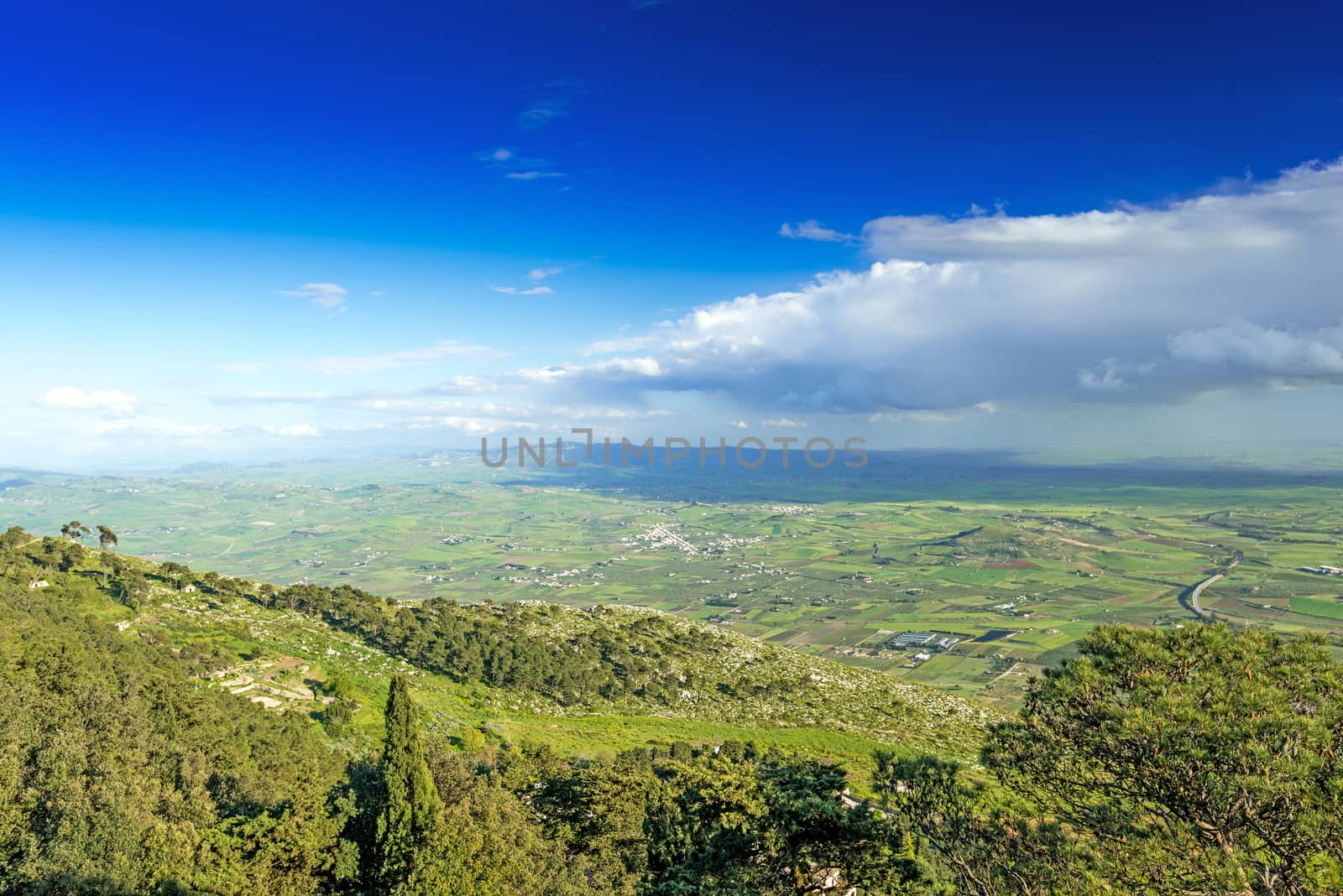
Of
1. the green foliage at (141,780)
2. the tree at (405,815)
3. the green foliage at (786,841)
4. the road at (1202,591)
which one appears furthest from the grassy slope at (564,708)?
the road at (1202,591)

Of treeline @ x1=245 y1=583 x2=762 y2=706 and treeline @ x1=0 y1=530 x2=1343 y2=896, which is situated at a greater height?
treeline @ x1=0 y1=530 x2=1343 y2=896

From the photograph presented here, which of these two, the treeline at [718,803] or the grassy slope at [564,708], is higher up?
the treeline at [718,803]

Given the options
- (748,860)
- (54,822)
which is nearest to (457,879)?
(748,860)

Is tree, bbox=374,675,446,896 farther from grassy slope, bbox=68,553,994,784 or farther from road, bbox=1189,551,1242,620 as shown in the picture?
road, bbox=1189,551,1242,620

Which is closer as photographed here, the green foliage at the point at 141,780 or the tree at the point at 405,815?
the green foliage at the point at 141,780

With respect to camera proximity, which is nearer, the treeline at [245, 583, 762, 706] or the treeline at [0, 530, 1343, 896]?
the treeline at [0, 530, 1343, 896]

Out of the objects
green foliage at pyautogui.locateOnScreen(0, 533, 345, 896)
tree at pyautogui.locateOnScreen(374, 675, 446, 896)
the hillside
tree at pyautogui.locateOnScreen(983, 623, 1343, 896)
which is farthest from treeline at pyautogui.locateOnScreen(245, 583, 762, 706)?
tree at pyautogui.locateOnScreen(983, 623, 1343, 896)

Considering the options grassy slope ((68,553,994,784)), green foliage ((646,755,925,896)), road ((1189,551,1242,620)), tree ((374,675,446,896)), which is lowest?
road ((1189,551,1242,620))

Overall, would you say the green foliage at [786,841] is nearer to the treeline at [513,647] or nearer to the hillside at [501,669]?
the hillside at [501,669]
